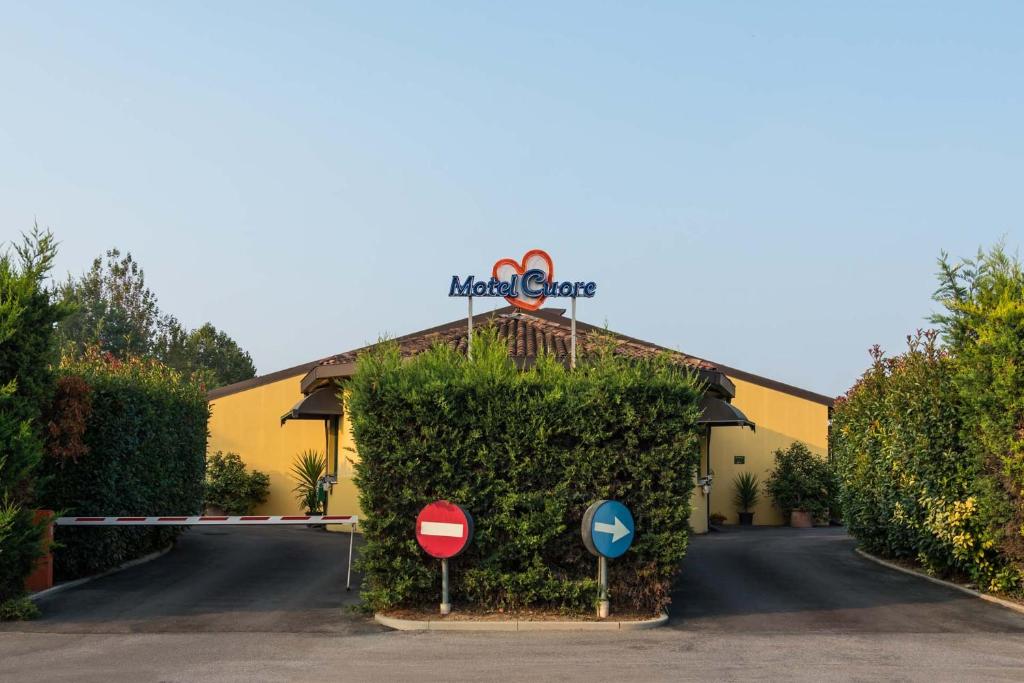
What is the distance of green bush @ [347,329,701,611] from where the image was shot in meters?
12.3

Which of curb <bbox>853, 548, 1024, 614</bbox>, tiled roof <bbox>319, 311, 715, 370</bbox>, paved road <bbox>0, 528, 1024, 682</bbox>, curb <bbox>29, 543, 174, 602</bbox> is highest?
tiled roof <bbox>319, 311, 715, 370</bbox>

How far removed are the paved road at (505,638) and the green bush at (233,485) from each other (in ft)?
42.3

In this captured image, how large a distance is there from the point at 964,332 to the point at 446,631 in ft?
26.1

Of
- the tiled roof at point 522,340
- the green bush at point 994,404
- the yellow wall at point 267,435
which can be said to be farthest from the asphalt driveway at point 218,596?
the yellow wall at point 267,435

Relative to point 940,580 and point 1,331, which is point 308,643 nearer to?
point 1,331

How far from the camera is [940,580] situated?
1542cm

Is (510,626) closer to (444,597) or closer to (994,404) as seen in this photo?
(444,597)

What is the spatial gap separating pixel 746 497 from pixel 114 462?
790 inches

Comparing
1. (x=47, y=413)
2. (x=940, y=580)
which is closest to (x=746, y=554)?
(x=940, y=580)

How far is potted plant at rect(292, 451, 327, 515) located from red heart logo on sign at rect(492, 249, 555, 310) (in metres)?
12.0

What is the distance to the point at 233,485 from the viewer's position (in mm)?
29031

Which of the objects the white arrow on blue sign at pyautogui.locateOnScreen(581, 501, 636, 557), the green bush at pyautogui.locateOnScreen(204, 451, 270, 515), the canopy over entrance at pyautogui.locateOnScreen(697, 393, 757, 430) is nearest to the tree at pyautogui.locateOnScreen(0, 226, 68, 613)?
the white arrow on blue sign at pyautogui.locateOnScreen(581, 501, 636, 557)

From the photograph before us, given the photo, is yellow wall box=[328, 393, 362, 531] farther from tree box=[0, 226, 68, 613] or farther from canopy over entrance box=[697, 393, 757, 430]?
tree box=[0, 226, 68, 613]

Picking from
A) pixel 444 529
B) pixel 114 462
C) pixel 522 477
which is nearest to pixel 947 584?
pixel 522 477
